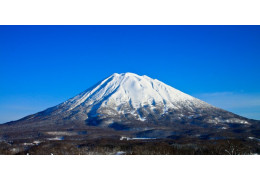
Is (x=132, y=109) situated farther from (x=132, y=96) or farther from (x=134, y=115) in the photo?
(x=132, y=96)

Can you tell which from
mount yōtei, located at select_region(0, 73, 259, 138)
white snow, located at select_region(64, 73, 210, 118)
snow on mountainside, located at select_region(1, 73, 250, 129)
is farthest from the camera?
white snow, located at select_region(64, 73, 210, 118)

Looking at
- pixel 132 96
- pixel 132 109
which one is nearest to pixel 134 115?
pixel 132 109

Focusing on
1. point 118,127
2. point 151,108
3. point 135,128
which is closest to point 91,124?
point 118,127

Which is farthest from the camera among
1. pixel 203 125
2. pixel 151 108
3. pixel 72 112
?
pixel 151 108

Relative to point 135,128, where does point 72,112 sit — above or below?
above
